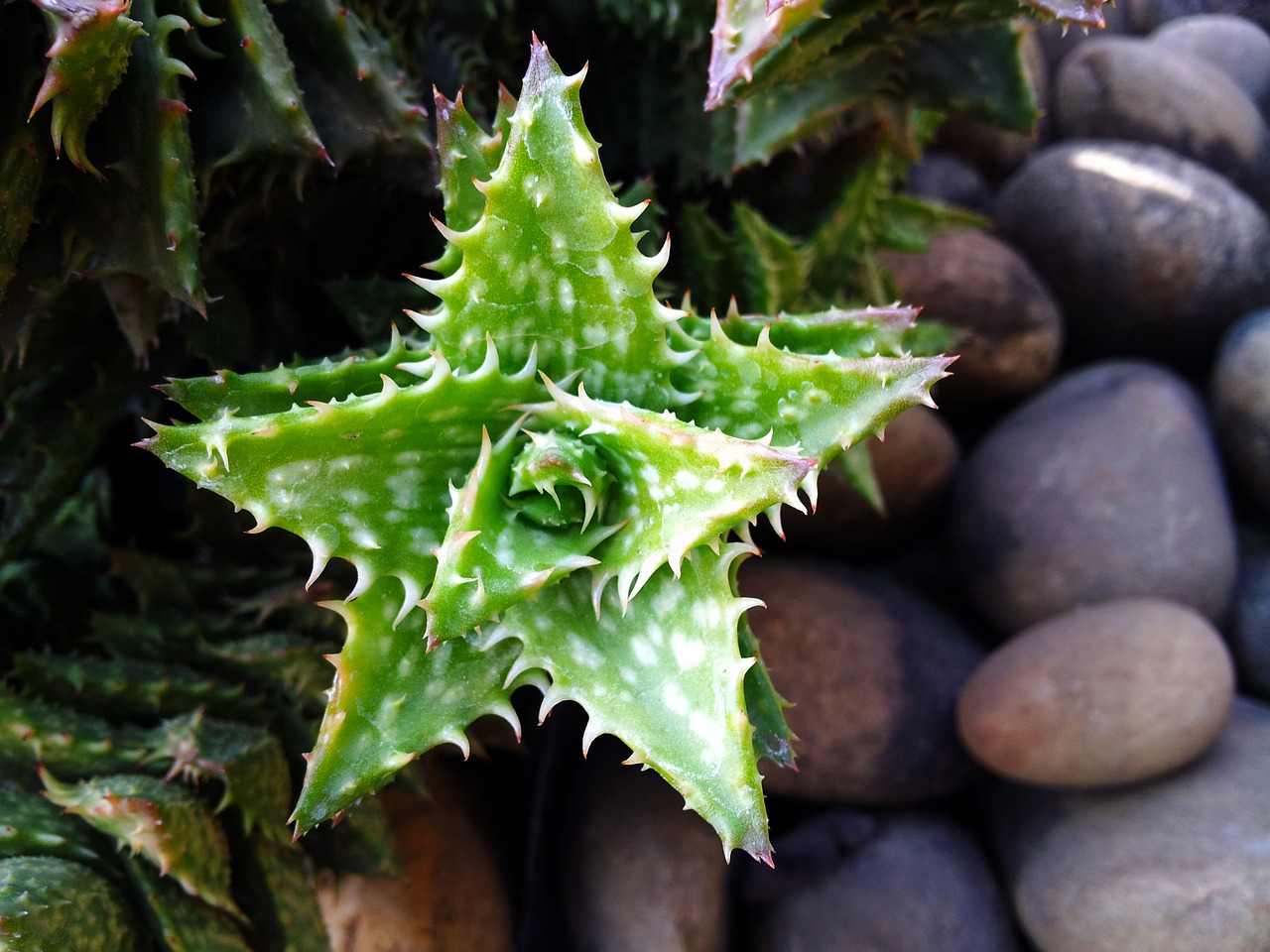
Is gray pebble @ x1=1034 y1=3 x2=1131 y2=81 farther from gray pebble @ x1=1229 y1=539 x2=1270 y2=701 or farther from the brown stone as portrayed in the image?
the brown stone

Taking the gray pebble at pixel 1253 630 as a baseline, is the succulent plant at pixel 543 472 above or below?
above

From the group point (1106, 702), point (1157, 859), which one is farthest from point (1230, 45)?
point (1157, 859)

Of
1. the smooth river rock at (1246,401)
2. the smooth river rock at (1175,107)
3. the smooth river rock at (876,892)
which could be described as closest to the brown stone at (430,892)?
the smooth river rock at (876,892)

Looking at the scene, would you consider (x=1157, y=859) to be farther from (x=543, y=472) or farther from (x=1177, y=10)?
(x=1177, y=10)

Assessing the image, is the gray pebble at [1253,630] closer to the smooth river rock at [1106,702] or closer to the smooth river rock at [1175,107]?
the smooth river rock at [1106,702]

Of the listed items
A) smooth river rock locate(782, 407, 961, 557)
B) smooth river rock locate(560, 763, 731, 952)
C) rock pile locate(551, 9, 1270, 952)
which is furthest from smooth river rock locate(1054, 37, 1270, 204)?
smooth river rock locate(560, 763, 731, 952)

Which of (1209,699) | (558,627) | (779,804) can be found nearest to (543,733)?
(779,804)
